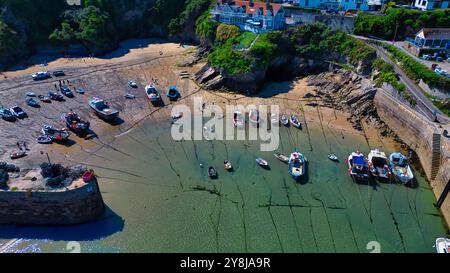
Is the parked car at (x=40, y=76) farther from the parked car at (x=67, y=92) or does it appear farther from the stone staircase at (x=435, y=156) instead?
the stone staircase at (x=435, y=156)

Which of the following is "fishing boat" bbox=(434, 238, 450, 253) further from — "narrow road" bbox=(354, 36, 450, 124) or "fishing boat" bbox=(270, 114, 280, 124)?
"fishing boat" bbox=(270, 114, 280, 124)

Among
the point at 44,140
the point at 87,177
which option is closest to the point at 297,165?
the point at 87,177

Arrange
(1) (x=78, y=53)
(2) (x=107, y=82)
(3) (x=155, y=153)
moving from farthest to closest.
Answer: (1) (x=78, y=53), (2) (x=107, y=82), (3) (x=155, y=153)

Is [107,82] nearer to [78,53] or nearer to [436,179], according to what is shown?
[78,53]

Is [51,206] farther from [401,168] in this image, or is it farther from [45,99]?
[401,168]

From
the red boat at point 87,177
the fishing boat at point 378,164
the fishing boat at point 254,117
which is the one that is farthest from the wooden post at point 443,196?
the red boat at point 87,177

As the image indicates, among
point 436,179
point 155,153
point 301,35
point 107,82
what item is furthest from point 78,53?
point 436,179
